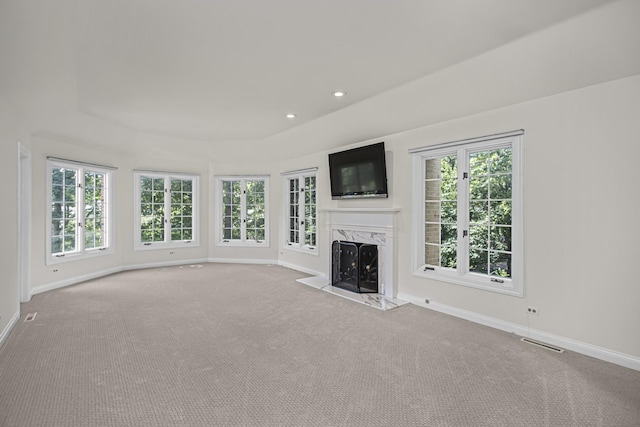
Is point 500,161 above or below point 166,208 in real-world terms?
above

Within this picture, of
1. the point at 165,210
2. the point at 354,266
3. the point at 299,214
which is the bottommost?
the point at 354,266

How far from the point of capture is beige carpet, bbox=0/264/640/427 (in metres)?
2.12

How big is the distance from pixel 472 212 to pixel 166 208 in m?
6.19

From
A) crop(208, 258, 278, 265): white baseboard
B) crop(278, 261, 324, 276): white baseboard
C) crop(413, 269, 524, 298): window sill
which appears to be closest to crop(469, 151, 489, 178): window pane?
crop(413, 269, 524, 298): window sill

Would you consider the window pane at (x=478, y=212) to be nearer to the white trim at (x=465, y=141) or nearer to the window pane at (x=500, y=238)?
the window pane at (x=500, y=238)

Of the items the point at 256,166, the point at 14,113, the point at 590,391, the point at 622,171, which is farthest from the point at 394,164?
the point at 14,113

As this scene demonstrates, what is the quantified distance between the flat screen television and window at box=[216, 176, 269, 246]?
96.7 inches

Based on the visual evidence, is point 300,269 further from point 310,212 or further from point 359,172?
point 359,172

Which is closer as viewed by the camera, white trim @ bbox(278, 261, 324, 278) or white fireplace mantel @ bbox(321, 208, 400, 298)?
white fireplace mantel @ bbox(321, 208, 400, 298)

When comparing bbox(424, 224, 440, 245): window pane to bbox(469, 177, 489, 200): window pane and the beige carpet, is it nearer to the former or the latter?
bbox(469, 177, 489, 200): window pane

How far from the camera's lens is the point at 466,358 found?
291 cm

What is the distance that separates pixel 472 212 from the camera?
3.99 m

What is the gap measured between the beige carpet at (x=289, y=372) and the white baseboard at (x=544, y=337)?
3.5 inches

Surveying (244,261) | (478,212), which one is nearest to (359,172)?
(478,212)
